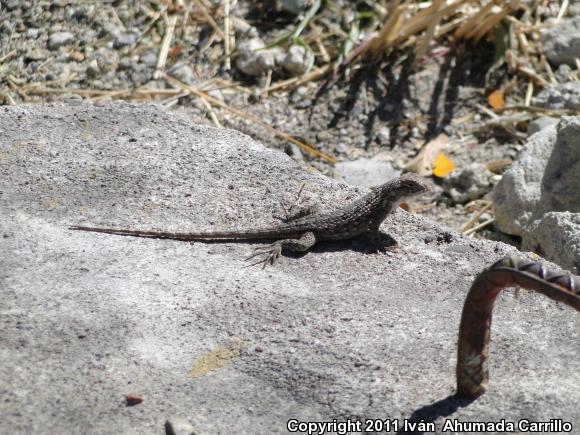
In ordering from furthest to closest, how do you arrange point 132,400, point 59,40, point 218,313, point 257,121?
1. point 59,40
2. point 257,121
3. point 218,313
4. point 132,400

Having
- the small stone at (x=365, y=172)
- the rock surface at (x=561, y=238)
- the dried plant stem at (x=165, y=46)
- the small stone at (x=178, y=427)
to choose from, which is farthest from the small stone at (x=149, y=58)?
the small stone at (x=178, y=427)

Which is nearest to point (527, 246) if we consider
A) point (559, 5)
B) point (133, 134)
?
point (133, 134)

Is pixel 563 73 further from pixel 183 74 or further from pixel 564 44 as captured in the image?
pixel 183 74

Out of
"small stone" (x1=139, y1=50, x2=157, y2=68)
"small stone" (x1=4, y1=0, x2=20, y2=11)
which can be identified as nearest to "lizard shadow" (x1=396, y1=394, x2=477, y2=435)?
"small stone" (x1=139, y1=50, x2=157, y2=68)

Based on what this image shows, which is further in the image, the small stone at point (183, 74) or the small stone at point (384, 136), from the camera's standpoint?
the small stone at point (183, 74)

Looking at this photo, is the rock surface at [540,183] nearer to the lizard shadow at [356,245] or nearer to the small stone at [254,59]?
the lizard shadow at [356,245]

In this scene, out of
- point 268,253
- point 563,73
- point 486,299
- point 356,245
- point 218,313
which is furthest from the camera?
point 563,73

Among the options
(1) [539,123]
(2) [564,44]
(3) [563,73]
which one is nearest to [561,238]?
(1) [539,123]

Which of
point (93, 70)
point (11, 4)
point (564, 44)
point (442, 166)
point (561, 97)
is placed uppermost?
point (564, 44)
